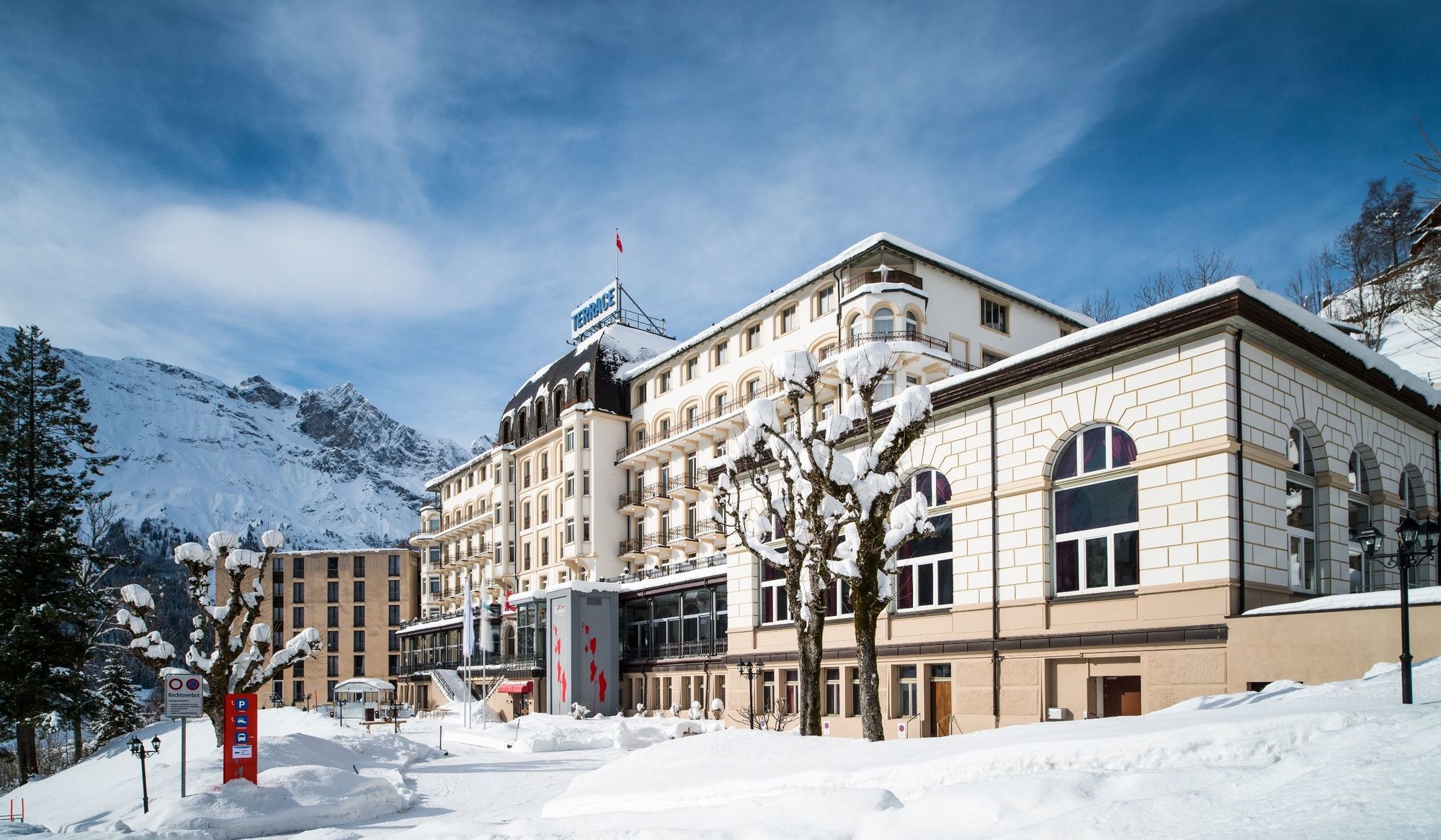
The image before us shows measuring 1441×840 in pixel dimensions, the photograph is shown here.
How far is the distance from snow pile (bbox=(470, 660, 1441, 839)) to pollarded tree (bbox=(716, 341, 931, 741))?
3.39 meters

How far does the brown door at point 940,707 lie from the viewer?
69.2ft

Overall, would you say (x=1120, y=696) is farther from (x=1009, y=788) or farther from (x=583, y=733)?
(x=583, y=733)

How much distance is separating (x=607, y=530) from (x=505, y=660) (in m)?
8.88

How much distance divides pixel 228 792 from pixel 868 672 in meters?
12.7

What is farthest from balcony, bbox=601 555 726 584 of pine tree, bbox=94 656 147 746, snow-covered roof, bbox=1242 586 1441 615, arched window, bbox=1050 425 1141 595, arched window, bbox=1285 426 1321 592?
snow-covered roof, bbox=1242 586 1441 615

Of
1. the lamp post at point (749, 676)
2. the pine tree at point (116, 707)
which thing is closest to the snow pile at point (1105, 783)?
the lamp post at point (749, 676)

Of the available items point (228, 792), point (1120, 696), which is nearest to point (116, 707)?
point (228, 792)

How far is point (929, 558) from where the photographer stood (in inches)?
859

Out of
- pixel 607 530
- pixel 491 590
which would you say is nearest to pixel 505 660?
pixel 607 530

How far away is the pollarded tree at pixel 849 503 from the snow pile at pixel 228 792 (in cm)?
989

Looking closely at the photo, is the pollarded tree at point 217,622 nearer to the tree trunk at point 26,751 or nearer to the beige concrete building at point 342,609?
the tree trunk at point 26,751

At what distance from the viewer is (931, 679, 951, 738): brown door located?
69.2 feet

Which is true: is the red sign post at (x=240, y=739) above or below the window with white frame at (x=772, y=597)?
below

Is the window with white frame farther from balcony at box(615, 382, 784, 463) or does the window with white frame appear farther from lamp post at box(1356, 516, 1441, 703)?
balcony at box(615, 382, 784, 463)
